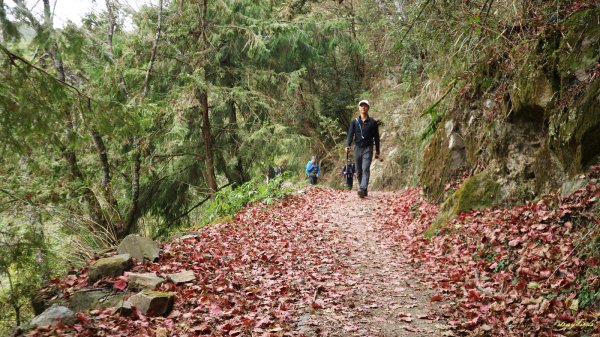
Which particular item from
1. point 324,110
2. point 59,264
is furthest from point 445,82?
point 324,110

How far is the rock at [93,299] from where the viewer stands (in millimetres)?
4754

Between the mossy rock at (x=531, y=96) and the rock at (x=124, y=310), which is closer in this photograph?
the rock at (x=124, y=310)

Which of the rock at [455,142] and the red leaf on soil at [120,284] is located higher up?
the rock at [455,142]

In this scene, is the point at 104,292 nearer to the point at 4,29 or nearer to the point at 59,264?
the point at 59,264

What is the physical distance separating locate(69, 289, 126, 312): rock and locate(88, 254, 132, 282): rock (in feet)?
1.12

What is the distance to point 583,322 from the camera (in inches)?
133

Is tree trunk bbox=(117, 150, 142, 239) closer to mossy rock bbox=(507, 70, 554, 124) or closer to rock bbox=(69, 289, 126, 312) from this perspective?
rock bbox=(69, 289, 126, 312)

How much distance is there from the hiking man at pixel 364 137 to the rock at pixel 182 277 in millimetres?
6120

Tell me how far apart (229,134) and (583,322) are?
1299cm

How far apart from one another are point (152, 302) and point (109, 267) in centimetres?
129

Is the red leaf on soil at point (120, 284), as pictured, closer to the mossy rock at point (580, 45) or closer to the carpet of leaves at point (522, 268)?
the carpet of leaves at point (522, 268)

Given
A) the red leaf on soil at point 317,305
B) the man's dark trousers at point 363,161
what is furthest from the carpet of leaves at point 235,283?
the man's dark trousers at point 363,161

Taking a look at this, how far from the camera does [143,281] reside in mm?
5020

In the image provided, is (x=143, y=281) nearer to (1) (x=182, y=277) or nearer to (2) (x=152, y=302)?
(1) (x=182, y=277)
